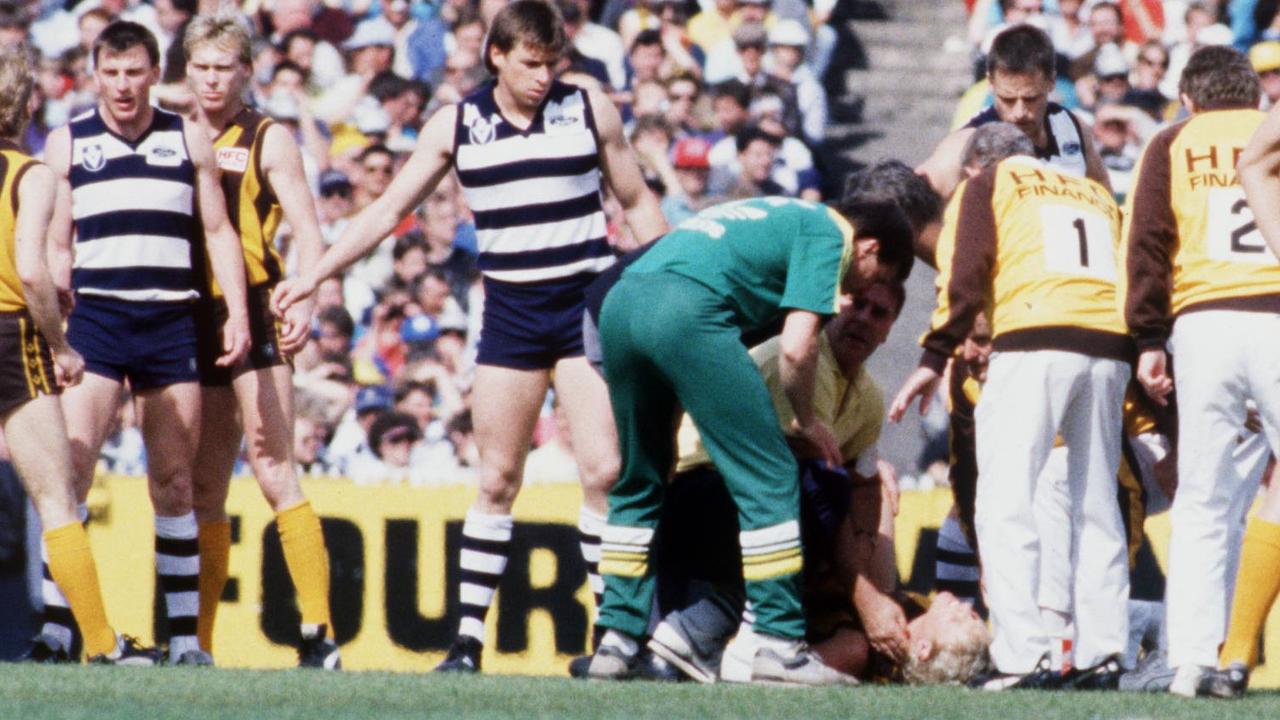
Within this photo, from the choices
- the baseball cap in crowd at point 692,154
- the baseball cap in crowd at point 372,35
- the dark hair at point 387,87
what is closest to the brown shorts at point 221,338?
the baseball cap in crowd at point 692,154

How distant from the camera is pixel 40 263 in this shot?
25.1ft

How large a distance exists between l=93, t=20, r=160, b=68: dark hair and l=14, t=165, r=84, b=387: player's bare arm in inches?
25.4

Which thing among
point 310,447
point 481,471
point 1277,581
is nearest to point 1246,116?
point 1277,581

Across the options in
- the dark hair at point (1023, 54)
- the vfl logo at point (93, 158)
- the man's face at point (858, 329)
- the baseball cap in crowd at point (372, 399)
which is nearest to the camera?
the man's face at point (858, 329)

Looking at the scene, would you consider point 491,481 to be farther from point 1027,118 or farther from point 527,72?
point 1027,118

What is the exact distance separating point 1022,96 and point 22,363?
381 cm

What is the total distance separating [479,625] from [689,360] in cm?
183

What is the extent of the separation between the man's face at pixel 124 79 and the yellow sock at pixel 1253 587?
414 centimetres

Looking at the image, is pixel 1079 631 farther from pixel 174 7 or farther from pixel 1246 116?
pixel 174 7

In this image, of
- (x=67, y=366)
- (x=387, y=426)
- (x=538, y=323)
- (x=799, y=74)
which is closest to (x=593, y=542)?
(x=538, y=323)

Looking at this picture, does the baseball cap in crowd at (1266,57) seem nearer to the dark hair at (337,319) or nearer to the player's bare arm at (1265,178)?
the dark hair at (337,319)

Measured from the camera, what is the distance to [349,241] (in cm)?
812

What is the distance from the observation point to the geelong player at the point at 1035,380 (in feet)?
24.4

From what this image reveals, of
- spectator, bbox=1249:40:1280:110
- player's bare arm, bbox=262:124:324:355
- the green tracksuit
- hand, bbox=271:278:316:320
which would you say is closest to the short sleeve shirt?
the green tracksuit
